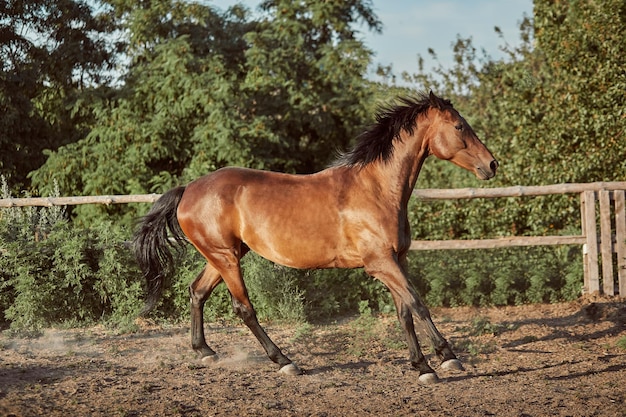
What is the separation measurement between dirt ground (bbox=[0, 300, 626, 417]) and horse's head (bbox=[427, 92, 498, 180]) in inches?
63.4

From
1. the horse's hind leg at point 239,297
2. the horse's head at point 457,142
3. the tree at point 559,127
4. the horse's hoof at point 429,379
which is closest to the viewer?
the horse's hoof at point 429,379

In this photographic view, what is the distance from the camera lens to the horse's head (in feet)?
17.6

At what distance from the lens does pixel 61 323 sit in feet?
25.5

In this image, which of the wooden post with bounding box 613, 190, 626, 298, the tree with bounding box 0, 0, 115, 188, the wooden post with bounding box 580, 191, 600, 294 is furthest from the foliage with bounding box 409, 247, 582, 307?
the tree with bounding box 0, 0, 115, 188

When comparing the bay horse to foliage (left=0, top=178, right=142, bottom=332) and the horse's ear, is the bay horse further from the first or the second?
foliage (left=0, top=178, right=142, bottom=332)

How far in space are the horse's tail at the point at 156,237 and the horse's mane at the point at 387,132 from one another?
4.98 feet

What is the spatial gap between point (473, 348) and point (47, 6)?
10.8m

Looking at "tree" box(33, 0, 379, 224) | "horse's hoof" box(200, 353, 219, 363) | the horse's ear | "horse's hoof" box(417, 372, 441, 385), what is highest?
"tree" box(33, 0, 379, 224)

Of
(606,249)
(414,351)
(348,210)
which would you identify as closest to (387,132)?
(348,210)

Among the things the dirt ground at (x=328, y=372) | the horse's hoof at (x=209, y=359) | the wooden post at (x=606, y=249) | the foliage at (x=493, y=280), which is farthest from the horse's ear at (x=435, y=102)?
the wooden post at (x=606, y=249)

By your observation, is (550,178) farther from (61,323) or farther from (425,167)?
(61,323)

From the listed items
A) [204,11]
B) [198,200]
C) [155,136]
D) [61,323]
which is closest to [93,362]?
[198,200]

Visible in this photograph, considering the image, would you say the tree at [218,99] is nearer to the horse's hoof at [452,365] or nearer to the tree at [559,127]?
the tree at [559,127]

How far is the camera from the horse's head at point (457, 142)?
5.38m
